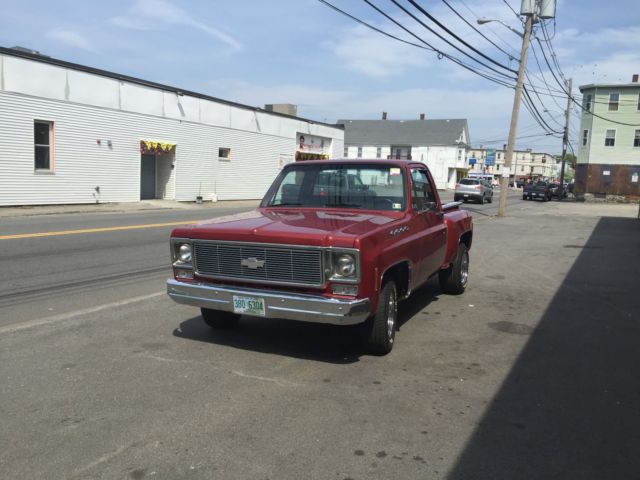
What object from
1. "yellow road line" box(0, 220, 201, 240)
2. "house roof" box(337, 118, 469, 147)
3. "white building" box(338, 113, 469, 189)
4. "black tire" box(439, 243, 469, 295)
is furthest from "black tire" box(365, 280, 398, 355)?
"house roof" box(337, 118, 469, 147)

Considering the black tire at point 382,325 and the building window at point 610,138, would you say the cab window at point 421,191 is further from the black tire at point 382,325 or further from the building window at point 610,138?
the building window at point 610,138

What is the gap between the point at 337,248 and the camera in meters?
4.48

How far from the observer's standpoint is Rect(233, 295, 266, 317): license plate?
4.75m

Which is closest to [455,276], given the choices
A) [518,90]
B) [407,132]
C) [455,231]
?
[455,231]

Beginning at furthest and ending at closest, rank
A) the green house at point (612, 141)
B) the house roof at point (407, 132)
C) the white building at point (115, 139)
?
the house roof at point (407, 132) → the green house at point (612, 141) → the white building at point (115, 139)

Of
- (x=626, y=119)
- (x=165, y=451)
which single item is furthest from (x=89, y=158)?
(x=626, y=119)

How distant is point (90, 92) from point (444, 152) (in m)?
54.9

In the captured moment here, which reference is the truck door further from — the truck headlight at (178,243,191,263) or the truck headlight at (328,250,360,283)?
the truck headlight at (178,243,191,263)

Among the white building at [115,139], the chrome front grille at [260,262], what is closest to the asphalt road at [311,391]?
the chrome front grille at [260,262]

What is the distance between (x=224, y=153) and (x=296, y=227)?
26.4 meters

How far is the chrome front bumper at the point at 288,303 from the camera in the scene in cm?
448

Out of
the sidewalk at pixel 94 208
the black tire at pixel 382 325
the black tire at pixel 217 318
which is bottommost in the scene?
the sidewalk at pixel 94 208

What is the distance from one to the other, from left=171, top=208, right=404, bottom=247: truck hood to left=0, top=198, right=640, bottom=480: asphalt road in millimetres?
1105

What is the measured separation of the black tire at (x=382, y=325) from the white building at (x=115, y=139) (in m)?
18.1
